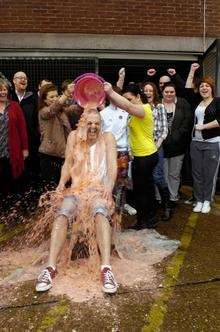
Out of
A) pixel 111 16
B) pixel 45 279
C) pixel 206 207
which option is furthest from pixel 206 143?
pixel 111 16

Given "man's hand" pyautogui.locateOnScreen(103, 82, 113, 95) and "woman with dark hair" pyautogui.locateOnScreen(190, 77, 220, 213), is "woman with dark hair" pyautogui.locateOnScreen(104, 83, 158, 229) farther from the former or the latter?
"woman with dark hair" pyautogui.locateOnScreen(190, 77, 220, 213)

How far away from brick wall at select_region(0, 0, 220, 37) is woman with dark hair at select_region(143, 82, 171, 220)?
2.99 metres

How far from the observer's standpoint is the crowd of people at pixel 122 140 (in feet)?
16.3

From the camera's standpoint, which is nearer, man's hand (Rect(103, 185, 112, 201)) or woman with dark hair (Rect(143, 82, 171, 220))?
man's hand (Rect(103, 185, 112, 201))

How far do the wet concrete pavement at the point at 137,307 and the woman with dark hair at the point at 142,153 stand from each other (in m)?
1.13

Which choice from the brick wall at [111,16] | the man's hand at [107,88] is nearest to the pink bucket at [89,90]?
the man's hand at [107,88]

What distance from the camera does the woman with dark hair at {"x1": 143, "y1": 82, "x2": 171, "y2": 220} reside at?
628 cm

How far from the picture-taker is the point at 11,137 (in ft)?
20.2

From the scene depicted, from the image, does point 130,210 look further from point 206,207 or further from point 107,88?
point 107,88

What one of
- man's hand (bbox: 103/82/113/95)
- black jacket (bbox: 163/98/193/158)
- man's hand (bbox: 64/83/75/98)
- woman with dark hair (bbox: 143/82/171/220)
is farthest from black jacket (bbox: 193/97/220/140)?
man's hand (bbox: 103/82/113/95)

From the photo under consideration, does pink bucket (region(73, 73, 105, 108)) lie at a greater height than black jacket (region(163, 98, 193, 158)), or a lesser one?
greater

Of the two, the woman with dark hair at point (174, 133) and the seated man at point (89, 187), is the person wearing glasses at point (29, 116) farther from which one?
the woman with dark hair at point (174, 133)

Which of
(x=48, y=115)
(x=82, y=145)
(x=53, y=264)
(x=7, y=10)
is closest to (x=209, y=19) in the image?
(x=7, y=10)

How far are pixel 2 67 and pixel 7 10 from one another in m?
1.00
